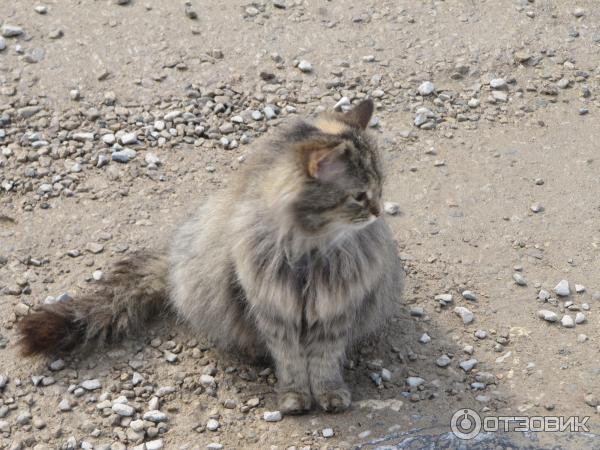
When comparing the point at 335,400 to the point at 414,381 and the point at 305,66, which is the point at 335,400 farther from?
the point at 305,66

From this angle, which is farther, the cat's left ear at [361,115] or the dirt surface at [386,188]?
the dirt surface at [386,188]

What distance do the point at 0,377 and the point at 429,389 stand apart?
2.38 meters

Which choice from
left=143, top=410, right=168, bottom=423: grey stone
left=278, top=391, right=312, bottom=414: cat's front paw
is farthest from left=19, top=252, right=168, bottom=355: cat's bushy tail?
left=278, top=391, right=312, bottom=414: cat's front paw

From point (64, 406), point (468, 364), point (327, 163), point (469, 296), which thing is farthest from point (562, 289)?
point (64, 406)

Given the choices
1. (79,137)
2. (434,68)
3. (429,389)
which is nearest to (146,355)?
(429,389)

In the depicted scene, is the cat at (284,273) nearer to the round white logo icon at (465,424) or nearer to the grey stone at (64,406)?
the grey stone at (64,406)

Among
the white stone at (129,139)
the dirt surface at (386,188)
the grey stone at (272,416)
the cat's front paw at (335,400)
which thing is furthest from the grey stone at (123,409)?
the white stone at (129,139)

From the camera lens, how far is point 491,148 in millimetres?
6984

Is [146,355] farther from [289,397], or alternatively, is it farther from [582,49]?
[582,49]

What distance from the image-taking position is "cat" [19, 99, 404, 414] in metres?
4.48

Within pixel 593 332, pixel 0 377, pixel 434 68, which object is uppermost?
pixel 434 68

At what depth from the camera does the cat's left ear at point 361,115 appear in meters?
4.77

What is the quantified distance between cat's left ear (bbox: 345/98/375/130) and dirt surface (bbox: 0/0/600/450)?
92cm

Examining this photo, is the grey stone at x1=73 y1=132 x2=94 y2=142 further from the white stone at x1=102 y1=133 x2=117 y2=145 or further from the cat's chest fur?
the cat's chest fur
